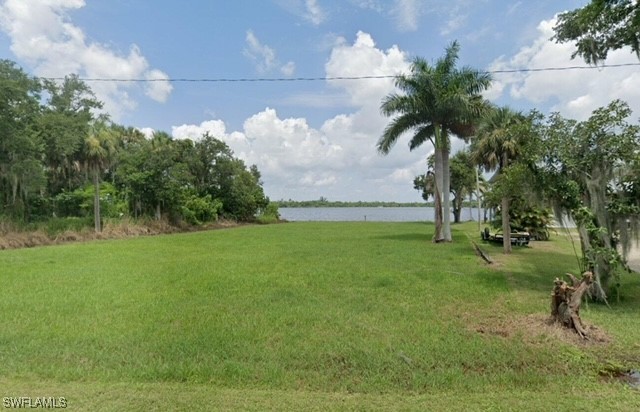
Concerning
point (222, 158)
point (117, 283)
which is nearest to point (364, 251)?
point (117, 283)

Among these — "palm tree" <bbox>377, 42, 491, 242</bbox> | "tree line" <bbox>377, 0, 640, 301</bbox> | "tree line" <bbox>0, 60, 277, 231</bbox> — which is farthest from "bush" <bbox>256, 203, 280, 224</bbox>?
"tree line" <bbox>377, 0, 640, 301</bbox>

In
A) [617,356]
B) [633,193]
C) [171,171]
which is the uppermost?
[171,171]

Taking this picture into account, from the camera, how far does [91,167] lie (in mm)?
24172

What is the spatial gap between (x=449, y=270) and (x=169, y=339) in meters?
7.61

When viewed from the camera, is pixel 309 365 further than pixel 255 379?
Yes

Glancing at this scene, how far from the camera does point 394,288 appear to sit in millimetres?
7922

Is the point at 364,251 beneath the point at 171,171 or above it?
beneath

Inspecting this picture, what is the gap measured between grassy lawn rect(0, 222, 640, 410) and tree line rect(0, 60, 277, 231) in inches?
567

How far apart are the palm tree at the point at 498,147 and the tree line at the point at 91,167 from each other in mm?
22252

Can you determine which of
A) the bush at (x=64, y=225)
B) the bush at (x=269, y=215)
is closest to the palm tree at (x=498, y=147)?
the bush at (x=64, y=225)

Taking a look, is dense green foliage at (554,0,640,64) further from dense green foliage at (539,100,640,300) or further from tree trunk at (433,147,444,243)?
tree trunk at (433,147,444,243)

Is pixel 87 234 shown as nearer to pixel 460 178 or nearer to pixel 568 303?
pixel 568 303

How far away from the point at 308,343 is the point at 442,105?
603 inches

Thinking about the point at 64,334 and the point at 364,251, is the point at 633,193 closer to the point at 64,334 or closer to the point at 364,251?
the point at 364,251
